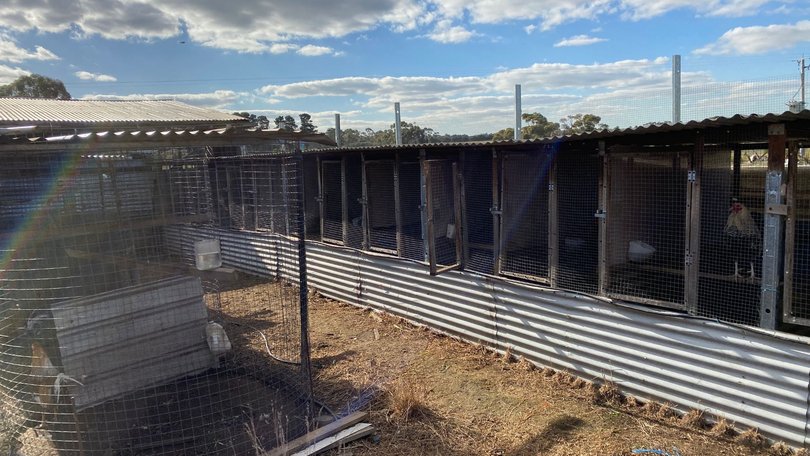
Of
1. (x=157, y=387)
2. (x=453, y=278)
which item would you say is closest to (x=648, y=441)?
(x=453, y=278)

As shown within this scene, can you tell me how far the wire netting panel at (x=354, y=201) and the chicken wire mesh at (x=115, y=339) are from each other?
1939 mm

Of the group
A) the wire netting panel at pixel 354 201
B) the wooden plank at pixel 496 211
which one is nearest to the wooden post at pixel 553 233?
the wooden plank at pixel 496 211

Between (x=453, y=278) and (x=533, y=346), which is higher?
(x=453, y=278)

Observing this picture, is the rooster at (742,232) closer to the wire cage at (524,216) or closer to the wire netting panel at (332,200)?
the wire cage at (524,216)

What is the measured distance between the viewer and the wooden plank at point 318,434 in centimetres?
364

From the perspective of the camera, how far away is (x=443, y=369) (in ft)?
17.5

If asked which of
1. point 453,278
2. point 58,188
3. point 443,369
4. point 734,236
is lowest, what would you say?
point 443,369

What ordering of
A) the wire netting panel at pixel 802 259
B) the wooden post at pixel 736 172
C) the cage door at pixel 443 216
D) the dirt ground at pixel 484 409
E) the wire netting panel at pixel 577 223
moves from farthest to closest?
the wooden post at pixel 736 172, the cage door at pixel 443 216, the wire netting panel at pixel 577 223, the wire netting panel at pixel 802 259, the dirt ground at pixel 484 409

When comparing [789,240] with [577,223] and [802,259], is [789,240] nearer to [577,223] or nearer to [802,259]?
[802,259]

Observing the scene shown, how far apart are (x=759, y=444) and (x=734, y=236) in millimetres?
2519

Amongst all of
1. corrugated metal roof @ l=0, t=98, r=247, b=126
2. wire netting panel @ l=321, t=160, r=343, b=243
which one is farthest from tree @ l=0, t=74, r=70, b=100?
wire netting panel @ l=321, t=160, r=343, b=243

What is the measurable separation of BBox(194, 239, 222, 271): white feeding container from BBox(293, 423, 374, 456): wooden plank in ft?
7.78

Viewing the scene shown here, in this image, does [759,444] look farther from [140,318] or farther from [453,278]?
[140,318]

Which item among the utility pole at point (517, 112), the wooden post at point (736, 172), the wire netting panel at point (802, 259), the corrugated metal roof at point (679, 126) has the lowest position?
the wire netting panel at point (802, 259)
